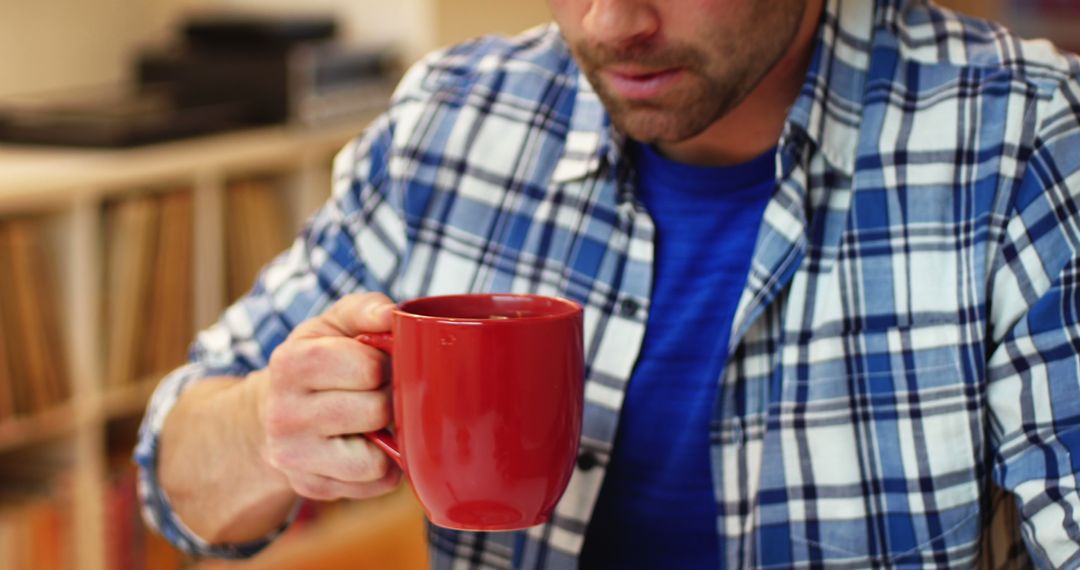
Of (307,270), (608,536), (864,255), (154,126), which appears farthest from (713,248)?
(154,126)

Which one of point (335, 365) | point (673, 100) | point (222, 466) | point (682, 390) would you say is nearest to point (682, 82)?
point (673, 100)

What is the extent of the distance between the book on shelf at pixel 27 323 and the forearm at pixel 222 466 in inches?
47.2

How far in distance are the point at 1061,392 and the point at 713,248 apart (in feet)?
0.95

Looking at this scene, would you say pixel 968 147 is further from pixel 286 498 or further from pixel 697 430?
pixel 286 498

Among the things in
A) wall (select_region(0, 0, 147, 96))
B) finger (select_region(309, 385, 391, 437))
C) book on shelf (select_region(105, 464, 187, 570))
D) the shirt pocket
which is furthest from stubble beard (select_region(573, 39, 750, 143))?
wall (select_region(0, 0, 147, 96))

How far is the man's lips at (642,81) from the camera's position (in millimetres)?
1093

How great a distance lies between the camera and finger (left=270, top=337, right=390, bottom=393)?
94cm

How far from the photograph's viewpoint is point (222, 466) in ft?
3.80

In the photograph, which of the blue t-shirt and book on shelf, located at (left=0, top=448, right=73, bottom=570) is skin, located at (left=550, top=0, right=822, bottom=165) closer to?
the blue t-shirt

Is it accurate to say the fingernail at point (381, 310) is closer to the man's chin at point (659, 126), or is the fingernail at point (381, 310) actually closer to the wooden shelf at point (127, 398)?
the man's chin at point (659, 126)

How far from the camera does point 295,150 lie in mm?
2719

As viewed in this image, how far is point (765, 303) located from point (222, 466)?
0.45 m

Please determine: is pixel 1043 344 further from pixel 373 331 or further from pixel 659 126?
pixel 373 331

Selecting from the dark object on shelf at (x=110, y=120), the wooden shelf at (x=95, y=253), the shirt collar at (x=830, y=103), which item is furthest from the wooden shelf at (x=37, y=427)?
the shirt collar at (x=830, y=103)
